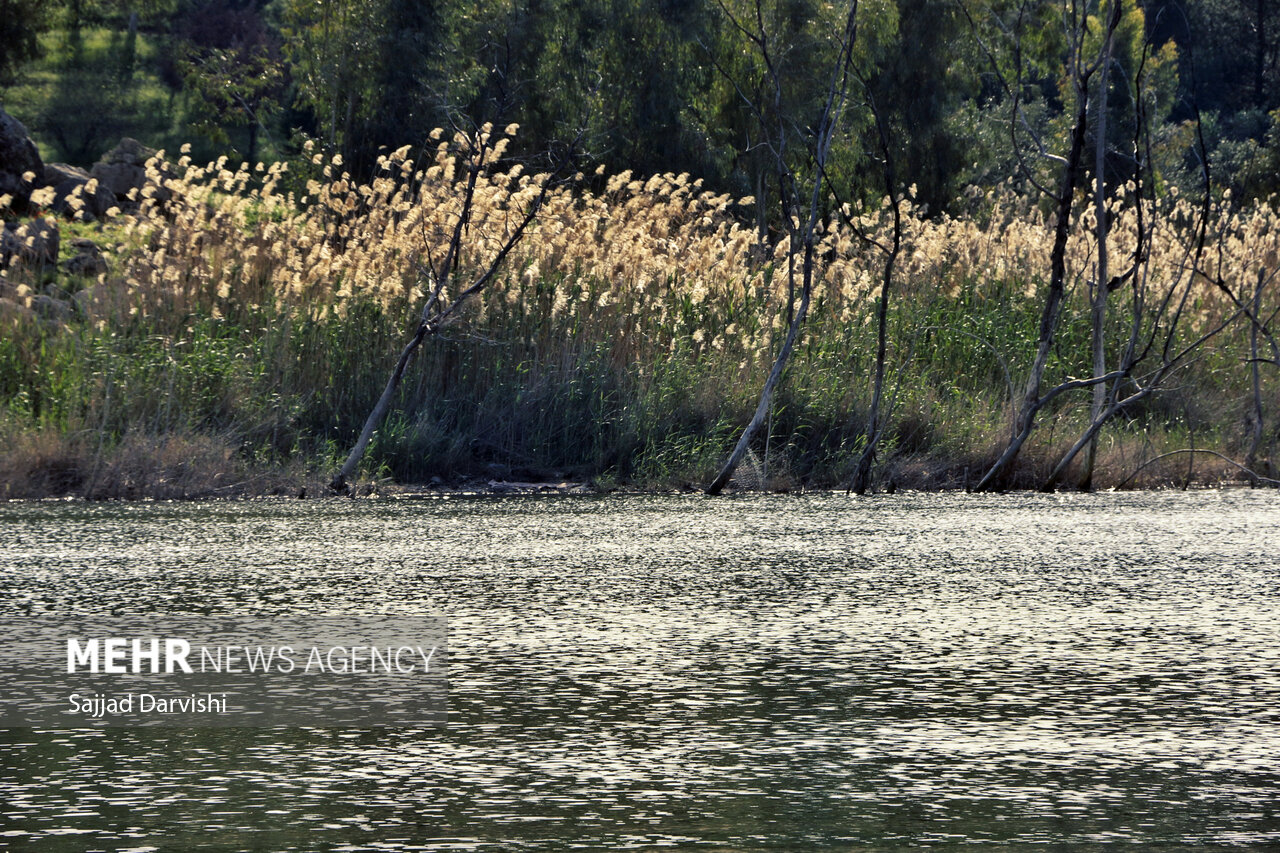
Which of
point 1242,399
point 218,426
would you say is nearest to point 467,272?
point 218,426

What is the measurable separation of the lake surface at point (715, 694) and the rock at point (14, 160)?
532 inches

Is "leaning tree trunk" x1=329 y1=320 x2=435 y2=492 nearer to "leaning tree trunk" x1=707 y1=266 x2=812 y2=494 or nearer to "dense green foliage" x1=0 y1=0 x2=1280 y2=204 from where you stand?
"leaning tree trunk" x1=707 y1=266 x2=812 y2=494

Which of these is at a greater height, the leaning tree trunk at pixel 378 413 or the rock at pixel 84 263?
the rock at pixel 84 263

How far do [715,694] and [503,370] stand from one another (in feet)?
20.4

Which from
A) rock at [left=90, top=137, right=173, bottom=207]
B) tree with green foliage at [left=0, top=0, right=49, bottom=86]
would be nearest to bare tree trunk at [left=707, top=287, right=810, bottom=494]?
rock at [left=90, top=137, right=173, bottom=207]

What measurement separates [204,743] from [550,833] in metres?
0.94

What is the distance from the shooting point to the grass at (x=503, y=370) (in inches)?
344

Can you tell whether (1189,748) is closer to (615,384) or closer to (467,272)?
(615,384)

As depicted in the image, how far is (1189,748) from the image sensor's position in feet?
10.3

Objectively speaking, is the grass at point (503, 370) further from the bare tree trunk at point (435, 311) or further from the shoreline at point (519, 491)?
the bare tree trunk at point (435, 311)

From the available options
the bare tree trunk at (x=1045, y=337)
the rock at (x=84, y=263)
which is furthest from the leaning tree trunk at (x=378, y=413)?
the rock at (x=84, y=263)

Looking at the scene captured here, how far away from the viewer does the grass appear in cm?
873

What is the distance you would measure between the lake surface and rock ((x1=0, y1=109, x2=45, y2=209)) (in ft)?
44.3

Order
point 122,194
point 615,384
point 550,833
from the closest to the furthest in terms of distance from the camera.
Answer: point 550,833 < point 615,384 < point 122,194
